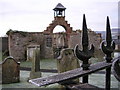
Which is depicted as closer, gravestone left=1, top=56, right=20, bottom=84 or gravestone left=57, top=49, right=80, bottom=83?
gravestone left=57, top=49, right=80, bottom=83

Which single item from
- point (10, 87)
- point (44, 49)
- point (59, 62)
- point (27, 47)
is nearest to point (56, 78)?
point (59, 62)

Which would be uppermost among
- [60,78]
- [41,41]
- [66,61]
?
[41,41]

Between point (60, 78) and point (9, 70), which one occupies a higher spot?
point (60, 78)

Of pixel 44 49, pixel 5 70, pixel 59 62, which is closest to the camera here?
pixel 59 62

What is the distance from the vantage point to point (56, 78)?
1149 millimetres

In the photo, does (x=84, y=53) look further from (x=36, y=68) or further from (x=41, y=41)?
(x=41, y=41)

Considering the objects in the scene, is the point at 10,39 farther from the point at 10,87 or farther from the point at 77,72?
the point at 77,72

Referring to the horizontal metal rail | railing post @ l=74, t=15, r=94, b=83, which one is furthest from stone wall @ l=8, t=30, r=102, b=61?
the horizontal metal rail

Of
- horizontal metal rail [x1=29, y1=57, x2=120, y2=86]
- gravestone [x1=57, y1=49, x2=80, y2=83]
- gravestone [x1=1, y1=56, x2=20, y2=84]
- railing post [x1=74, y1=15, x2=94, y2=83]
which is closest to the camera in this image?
horizontal metal rail [x1=29, y1=57, x2=120, y2=86]

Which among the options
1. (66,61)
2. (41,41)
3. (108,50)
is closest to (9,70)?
(66,61)

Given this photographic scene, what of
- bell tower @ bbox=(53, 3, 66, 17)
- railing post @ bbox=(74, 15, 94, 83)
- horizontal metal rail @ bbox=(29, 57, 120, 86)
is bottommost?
horizontal metal rail @ bbox=(29, 57, 120, 86)

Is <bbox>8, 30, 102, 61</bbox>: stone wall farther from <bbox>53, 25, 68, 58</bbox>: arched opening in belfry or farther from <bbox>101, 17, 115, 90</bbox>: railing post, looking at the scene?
<bbox>101, 17, 115, 90</bbox>: railing post

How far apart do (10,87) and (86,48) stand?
584cm

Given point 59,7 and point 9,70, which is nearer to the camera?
point 9,70
